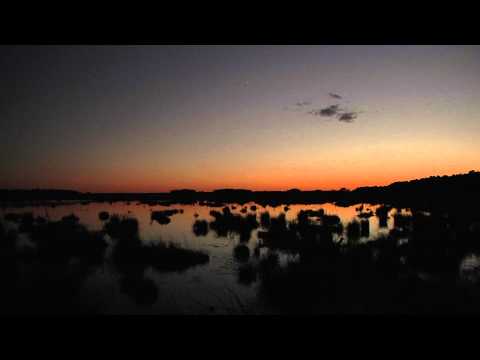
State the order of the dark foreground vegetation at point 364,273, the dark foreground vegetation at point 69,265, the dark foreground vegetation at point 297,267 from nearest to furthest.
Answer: the dark foreground vegetation at point 364,273 < the dark foreground vegetation at point 297,267 < the dark foreground vegetation at point 69,265

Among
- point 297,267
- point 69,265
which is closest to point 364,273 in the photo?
point 297,267

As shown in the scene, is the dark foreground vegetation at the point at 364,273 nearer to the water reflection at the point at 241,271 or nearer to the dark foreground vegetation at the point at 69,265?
the water reflection at the point at 241,271

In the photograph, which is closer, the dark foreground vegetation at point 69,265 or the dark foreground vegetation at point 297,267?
the dark foreground vegetation at point 297,267

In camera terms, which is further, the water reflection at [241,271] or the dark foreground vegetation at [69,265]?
the dark foreground vegetation at [69,265]

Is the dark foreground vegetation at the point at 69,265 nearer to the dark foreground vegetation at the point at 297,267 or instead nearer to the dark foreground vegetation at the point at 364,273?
the dark foreground vegetation at the point at 297,267

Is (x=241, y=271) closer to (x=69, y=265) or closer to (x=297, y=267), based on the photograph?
(x=297, y=267)

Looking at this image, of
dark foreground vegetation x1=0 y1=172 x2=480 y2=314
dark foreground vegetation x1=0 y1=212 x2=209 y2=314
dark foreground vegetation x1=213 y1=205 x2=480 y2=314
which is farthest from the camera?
dark foreground vegetation x1=0 y1=212 x2=209 y2=314

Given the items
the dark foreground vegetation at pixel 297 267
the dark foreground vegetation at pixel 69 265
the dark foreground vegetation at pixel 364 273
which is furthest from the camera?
the dark foreground vegetation at pixel 69 265

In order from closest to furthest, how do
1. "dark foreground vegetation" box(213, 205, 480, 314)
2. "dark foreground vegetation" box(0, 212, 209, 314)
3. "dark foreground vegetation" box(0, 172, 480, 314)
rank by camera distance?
"dark foreground vegetation" box(213, 205, 480, 314), "dark foreground vegetation" box(0, 172, 480, 314), "dark foreground vegetation" box(0, 212, 209, 314)

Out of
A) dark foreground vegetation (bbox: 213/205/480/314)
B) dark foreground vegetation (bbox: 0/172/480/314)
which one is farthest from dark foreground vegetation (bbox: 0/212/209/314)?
dark foreground vegetation (bbox: 213/205/480/314)

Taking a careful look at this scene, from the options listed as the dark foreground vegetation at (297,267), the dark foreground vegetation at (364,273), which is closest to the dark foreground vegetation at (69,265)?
the dark foreground vegetation at (297,267)

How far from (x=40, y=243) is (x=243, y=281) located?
987 centimetres

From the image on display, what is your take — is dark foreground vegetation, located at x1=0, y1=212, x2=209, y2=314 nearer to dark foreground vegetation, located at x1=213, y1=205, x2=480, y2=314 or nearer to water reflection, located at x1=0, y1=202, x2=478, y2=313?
water reflection, located at x1=0, y1=202, x2=478, y2=313
